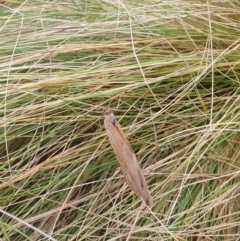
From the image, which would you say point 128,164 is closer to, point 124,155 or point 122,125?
point 124,155

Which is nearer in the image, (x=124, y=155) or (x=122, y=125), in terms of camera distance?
(x=124, y=155)

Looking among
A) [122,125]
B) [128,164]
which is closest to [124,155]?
[128,164]

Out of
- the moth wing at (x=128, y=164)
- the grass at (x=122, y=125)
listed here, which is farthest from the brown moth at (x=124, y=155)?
the grass at (x=122, y=125)

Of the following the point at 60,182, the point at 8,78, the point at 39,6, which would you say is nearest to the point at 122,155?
the point at 60,182

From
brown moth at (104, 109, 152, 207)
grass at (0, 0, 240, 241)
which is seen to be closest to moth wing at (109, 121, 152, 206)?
brown moth at (104, 109, 152, 207)

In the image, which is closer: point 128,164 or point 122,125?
point 128,164

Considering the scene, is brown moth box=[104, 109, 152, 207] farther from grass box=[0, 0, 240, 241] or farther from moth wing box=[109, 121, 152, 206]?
grass box=[0, 0, 240, 241]
